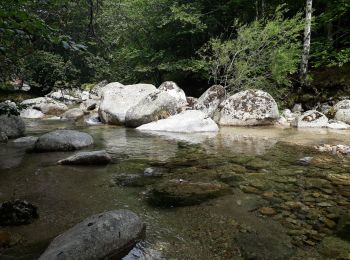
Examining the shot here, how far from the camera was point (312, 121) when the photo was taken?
1186 cm

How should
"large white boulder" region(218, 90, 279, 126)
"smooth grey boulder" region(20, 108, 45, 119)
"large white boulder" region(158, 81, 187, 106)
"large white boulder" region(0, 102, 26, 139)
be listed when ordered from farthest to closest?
"smooth grey boulder" region(20, 108, 45, 119) → "large white boulder" region(158, 81, 187, 106) → "large white boulder" region(218, 90, 279, 126) → "large white boulder" region(0, 102, 26, 139)

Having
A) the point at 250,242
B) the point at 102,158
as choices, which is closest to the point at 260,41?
the point at 102,158

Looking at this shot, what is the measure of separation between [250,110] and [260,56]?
3.34m

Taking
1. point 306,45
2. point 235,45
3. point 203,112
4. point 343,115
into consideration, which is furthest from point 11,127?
point 306,45

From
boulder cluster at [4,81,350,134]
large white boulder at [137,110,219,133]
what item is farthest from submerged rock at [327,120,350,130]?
large white boulder at [137,110,219,133]

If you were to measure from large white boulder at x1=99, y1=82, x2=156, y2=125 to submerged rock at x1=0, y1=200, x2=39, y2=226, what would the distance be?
933 cm

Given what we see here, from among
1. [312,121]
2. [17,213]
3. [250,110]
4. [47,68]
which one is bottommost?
[17,213]

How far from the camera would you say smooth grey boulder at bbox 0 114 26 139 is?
10023 millimetres

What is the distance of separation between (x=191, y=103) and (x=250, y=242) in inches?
484

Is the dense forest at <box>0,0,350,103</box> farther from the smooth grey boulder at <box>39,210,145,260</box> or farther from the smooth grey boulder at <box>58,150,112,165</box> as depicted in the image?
the smooth grey boulder at <box>39,210,145,260</box>

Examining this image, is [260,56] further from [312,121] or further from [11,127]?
[11,127]

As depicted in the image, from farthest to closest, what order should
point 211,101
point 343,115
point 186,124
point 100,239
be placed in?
point 211,101 < point 343,115 < point 186,124 < point 100,239

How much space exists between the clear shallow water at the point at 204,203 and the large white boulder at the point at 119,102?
4543mm

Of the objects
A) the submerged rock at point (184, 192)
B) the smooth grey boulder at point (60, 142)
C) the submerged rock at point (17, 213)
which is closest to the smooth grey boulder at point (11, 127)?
the smooth grey boulder at point (60, 142)
